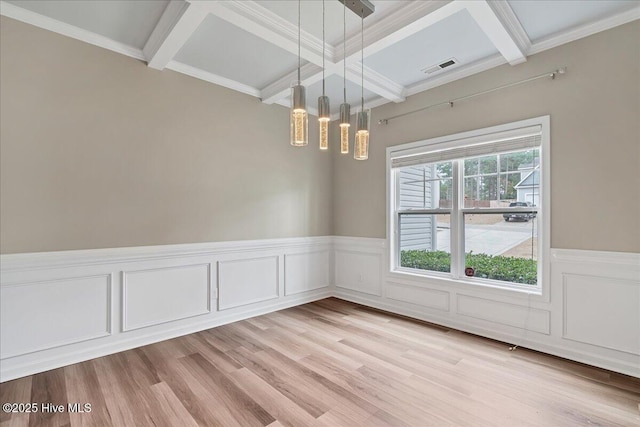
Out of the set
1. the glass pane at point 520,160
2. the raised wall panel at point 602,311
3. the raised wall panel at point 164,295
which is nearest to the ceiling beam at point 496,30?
the glass pane at point 520,160

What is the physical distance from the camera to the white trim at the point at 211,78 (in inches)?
127

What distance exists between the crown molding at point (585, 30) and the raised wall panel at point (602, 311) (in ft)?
6.85

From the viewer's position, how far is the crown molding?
241cm

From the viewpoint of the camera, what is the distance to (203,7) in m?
2.21

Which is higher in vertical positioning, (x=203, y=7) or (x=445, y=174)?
(x=203, y=7)

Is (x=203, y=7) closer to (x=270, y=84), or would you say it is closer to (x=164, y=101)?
(x=164, y=101)

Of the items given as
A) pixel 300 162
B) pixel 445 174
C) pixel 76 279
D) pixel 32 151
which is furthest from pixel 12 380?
Result: pixel 445 174

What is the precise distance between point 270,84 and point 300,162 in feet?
3.77

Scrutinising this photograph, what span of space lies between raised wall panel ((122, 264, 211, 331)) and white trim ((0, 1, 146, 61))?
2130 mm

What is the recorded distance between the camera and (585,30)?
259cm

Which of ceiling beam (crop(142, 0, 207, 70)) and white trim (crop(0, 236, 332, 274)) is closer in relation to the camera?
ceiling beam (crop(142, 0, 207, 70))

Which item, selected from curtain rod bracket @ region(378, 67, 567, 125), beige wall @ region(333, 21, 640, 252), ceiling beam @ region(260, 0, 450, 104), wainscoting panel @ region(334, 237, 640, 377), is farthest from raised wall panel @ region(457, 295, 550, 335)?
ceiling beam @ region(260, 0, 450, 104)

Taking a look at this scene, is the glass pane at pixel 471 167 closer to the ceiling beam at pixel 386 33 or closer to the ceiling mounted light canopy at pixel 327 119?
the ceiling beam at pixel 386 33

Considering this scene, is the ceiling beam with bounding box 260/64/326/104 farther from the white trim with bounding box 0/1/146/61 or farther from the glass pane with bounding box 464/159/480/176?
the glass pane with bounding box 464/159/480/176
